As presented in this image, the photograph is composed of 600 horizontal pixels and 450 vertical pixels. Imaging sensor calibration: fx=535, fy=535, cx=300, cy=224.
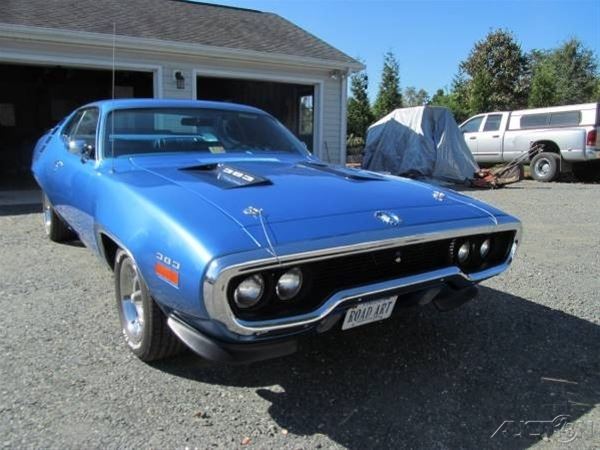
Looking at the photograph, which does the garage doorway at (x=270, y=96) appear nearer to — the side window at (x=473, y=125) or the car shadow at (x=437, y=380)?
the side window at (x=473, y=125)

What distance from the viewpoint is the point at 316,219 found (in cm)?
251

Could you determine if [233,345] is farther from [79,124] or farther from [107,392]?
[79,124]

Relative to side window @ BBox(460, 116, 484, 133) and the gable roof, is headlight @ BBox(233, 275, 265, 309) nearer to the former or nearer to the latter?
the gable roof


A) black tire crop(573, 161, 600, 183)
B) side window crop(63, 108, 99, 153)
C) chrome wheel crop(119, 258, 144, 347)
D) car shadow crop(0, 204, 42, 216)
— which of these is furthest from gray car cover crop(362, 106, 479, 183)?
chrome wheel crop(119, 258, 144, 347)

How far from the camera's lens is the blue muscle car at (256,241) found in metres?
2.29

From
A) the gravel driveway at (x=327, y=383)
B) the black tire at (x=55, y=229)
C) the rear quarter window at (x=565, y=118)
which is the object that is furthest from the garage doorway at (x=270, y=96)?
the gravel driveway at (x=327, y=383)

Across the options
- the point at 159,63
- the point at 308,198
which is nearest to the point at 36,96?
the point at 159,63

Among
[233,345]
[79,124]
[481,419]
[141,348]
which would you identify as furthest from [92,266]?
[481,419]

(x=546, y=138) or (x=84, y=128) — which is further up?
(x=546, y=138)

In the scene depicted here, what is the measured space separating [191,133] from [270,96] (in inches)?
533

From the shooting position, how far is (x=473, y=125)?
16406 mm

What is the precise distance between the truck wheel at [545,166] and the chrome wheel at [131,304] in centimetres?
1352

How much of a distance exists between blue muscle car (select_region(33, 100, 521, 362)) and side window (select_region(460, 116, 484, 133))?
13.7 metres

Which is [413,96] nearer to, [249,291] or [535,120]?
[535,120]
